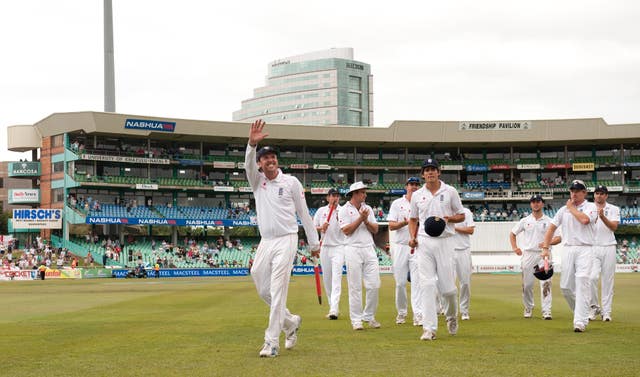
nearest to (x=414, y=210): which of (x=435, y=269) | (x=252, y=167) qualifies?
(x=435, y=269)

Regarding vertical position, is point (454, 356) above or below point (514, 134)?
below

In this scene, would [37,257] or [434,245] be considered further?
[37,257]

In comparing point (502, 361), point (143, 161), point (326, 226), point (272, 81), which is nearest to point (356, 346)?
point (502, 361)

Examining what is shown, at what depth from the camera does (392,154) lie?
87.2 metres

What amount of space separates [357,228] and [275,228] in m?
4.36

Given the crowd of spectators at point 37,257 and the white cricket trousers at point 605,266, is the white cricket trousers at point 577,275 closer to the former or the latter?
the white cricket trousers at point 605,266

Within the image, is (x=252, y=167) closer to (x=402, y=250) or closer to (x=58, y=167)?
(x=402, y=250)

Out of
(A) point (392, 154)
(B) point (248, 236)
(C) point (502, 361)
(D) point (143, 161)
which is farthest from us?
(A) point (392, 154)

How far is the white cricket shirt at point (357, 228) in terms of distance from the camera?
48.6ft

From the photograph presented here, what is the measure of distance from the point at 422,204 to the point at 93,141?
2693 inches

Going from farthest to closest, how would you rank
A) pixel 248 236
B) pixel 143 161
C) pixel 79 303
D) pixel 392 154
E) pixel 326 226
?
1. pixel 392 154
2. pixel 248 236
3. pixel 143 161
4. pixel 79 303
5. pixel 326 226

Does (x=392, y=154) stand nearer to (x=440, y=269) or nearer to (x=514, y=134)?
(x=514, y=134)

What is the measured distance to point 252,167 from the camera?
10.4 metres

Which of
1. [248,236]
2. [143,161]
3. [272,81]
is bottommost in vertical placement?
[248,236]
